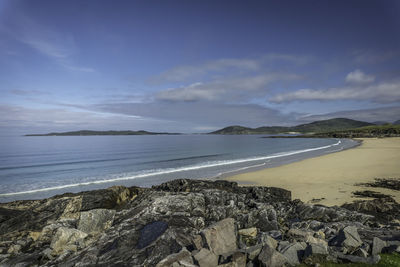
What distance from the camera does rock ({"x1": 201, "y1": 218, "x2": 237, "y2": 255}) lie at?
19.5 feet

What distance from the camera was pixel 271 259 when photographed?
5.42 metres

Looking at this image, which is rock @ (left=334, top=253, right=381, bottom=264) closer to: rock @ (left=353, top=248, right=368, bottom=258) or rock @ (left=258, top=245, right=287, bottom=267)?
rock @ (left=353, top=248, right=368, bottom=258)

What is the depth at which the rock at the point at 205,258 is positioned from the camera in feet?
17.6

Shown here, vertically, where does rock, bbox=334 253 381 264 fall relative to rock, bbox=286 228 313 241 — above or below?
above

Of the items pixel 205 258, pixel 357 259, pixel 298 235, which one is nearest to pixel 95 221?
pixel 205 258

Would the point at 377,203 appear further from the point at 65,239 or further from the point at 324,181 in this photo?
the point at 65,239

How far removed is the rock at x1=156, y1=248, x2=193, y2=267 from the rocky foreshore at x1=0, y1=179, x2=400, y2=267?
0.07 ft

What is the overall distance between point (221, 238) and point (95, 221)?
17.6 ft

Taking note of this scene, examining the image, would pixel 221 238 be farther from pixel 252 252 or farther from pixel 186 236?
pixel 186 236

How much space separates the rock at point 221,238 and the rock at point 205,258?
0.31 m

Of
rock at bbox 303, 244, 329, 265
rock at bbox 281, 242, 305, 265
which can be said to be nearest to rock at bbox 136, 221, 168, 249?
rock at bbox 281, 242, 305, 265

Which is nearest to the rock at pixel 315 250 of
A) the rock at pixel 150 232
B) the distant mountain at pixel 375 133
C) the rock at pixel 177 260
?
the rock at pixel 177 260

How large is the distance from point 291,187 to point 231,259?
17816mm

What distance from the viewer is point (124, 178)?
94.8 feet
